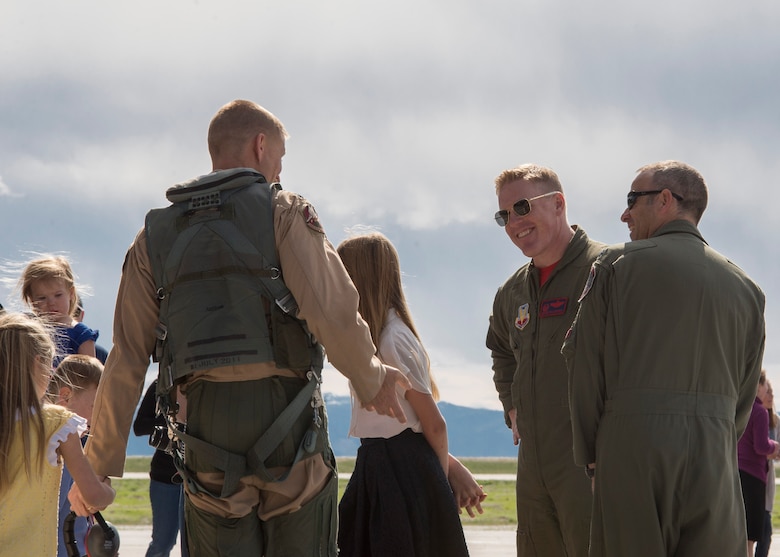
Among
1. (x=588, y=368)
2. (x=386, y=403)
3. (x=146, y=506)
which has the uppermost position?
(x=588, y=368)

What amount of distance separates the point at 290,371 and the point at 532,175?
229 centimetres

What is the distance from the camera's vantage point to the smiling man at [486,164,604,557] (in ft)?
14.9

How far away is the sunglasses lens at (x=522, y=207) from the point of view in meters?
5.09

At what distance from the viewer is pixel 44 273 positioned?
6.02 meters

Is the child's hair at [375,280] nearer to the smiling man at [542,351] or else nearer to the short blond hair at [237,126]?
the smiling man at [542,351]

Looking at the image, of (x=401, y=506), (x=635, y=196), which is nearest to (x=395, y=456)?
(x=401, y=506)

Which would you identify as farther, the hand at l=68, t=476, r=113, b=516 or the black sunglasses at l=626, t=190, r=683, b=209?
the black sunglasses at l=626, t=190, r=683, b=209

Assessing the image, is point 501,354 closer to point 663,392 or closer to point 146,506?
point 663,392

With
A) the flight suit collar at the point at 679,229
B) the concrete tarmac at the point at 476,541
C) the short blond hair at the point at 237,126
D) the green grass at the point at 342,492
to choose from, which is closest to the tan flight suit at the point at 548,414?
the flight suit collar at the point at 679,229

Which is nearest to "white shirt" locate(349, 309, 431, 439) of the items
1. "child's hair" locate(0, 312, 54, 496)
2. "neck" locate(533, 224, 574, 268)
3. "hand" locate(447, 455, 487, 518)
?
"hand" locate(447, 455, 487, 518)

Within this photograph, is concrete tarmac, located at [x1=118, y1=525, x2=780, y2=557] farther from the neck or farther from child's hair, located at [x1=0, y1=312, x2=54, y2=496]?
child's hair, located at [x1=0, y1=312, x2=54, y2=496]

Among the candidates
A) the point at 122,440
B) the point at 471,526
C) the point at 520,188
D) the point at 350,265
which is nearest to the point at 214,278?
the point at 122,440

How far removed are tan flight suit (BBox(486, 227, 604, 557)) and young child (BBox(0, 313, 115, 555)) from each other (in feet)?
6.78

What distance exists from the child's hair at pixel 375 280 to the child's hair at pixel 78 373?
1.81m
